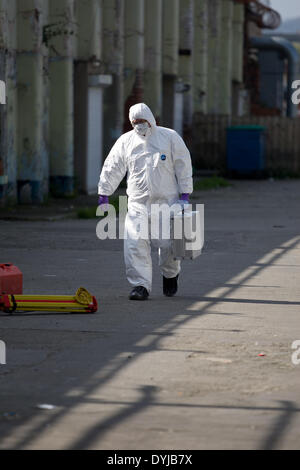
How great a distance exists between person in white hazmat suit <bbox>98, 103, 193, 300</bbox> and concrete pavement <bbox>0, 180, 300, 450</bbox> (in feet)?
0.99

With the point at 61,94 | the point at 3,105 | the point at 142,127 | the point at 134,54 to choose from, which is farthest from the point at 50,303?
the point at 134,54

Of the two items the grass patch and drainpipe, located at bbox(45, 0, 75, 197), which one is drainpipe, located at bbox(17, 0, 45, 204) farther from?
the grass patch

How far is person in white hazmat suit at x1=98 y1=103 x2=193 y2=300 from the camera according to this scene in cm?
1084

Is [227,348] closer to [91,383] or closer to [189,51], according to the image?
[91,383]

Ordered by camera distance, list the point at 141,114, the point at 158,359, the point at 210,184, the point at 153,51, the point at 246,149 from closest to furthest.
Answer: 1. the point at 158,359
2. the point at 141,114
3. the point at 210,184
4. the point at 153,51
5. the point at 246,149

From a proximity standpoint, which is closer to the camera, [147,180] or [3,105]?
[147,180]

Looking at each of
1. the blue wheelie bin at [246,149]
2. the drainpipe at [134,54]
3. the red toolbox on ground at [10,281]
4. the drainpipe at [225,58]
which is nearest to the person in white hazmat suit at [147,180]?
the red toolbox on ground at [10,281]

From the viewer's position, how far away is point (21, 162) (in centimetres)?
2233

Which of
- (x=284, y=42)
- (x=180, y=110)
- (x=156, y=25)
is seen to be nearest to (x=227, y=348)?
(x=156, y=25)

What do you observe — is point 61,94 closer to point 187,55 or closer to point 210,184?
point 210,184

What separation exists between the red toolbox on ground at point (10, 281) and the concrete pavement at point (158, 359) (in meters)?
0.52

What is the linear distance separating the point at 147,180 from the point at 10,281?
1.70 m

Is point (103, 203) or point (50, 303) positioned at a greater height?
point (103, 203)

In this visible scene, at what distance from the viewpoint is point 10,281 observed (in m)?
10.4
